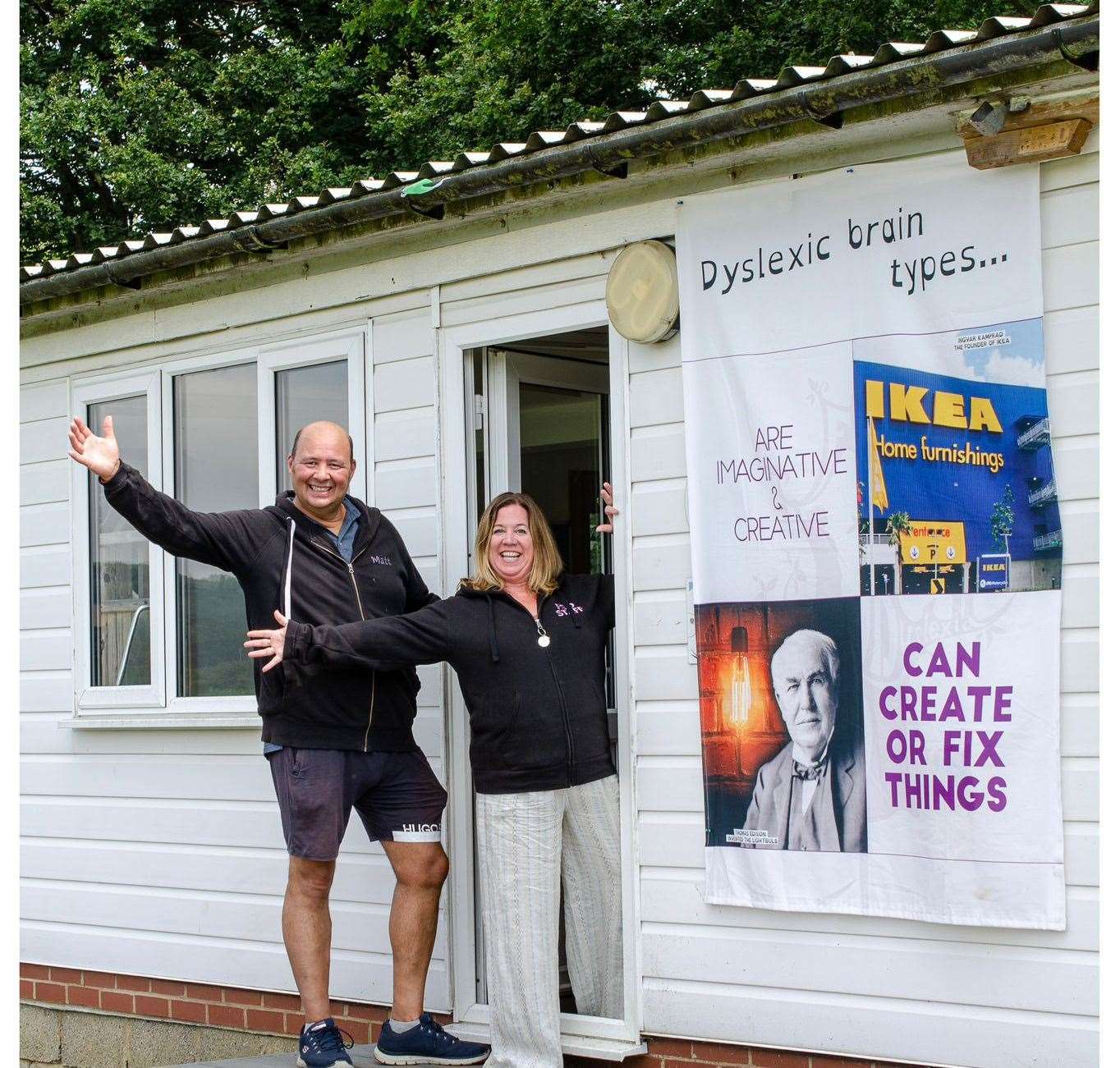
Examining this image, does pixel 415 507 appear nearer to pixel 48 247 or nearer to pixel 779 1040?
pixel 779 1040

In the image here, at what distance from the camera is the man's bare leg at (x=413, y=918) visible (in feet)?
19.3

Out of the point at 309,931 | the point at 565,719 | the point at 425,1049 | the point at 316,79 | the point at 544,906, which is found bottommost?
the point at 425,1049

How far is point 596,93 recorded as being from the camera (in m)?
15.4

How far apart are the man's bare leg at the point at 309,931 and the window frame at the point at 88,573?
174cm

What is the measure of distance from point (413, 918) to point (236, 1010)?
1535 mm

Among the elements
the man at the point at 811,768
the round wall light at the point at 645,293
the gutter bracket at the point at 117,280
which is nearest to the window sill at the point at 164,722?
the gutter bracket at the point at 117,280

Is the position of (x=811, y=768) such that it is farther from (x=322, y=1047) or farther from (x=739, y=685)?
(x=322, y=1047)

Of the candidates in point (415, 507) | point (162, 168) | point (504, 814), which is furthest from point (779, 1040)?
point (162, 168)

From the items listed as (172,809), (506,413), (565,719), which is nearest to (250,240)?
(506,413)

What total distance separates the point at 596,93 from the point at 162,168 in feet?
14.2

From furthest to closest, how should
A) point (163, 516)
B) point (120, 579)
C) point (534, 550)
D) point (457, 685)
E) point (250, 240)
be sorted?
point (120, 579) → point (250, 240) → point (457, 685) → point (534, 550) → point (163, 516)

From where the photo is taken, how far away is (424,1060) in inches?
231

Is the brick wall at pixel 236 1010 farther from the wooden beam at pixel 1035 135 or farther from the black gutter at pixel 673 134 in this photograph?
the black gutter at pixel 673 134

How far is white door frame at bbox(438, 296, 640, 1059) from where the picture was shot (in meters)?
5.70
